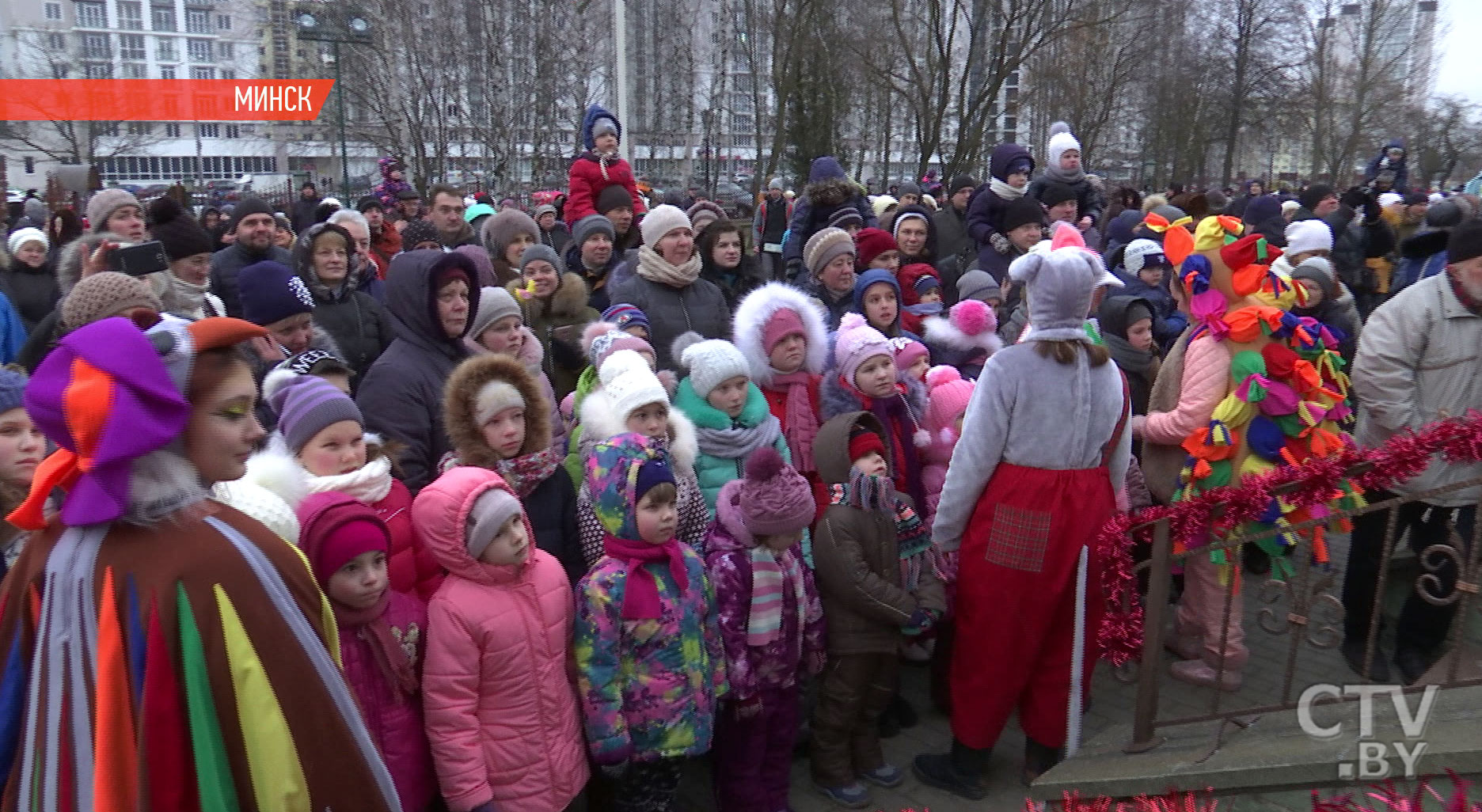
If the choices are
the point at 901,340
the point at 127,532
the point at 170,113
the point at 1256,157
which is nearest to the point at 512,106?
the point at 901,340

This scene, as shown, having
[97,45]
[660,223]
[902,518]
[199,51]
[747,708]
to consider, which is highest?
[199,51]

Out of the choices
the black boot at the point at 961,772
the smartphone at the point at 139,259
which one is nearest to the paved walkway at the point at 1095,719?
the black boot at the point at 961,772

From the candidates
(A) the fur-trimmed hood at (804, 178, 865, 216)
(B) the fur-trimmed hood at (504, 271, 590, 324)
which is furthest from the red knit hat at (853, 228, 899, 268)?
(B) the fur-trimmed hood at (504, 271, 590, 324)

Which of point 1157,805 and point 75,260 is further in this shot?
point 75,260

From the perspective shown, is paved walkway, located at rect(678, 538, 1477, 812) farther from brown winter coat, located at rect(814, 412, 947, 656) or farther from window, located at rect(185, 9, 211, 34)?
window, located at rect(185, 9, 211, 34)

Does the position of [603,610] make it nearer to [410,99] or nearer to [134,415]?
[134,415]

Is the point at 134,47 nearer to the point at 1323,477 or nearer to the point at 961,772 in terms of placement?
the point at 961,772

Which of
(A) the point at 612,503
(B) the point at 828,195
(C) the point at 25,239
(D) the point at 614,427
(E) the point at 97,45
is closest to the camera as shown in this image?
(A) the point at 612,503

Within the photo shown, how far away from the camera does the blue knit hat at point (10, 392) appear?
272 centimetres

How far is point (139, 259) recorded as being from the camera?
4.46m

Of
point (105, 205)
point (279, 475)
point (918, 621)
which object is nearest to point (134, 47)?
point (105, 205)

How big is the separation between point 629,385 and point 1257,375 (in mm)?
2914

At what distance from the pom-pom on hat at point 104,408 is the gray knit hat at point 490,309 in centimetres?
266

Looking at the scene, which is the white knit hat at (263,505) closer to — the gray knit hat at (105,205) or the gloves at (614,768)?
the gloves at (614,768)
